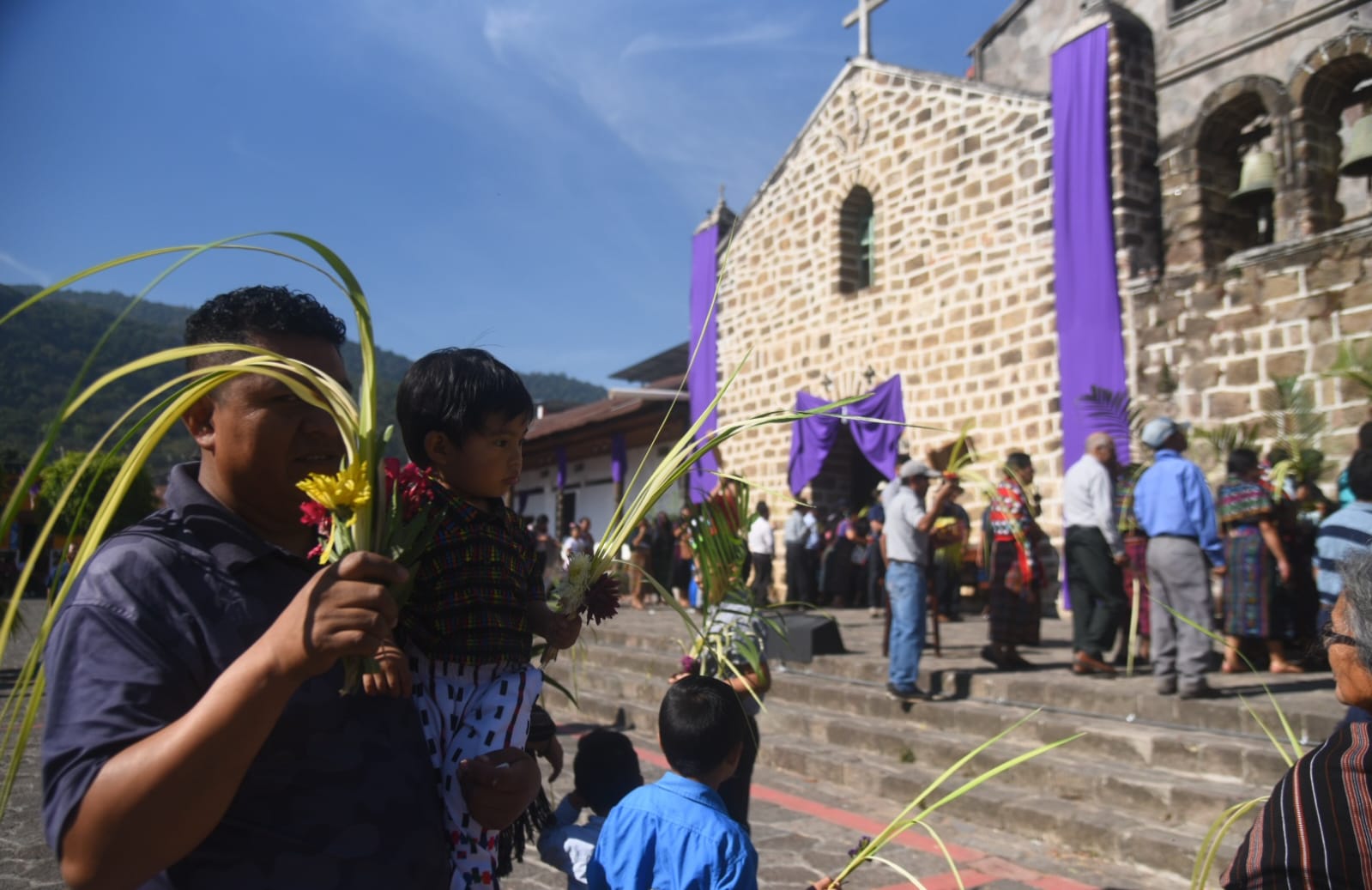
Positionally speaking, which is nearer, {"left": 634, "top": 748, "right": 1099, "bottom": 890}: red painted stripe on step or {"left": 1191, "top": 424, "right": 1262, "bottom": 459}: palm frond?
{"left": 634, "top": 748, "right": 1099, "bottom": 890}: red painted stripe on step

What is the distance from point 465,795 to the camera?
148 cm

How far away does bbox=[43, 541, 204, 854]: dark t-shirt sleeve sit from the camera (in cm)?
105

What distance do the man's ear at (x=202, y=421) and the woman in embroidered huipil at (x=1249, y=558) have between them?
22.4 ft

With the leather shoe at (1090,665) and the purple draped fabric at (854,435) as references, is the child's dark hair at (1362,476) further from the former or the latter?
the purple draped fabric at (854,435)

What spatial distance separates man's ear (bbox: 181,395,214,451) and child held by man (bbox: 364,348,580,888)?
344 millimetres

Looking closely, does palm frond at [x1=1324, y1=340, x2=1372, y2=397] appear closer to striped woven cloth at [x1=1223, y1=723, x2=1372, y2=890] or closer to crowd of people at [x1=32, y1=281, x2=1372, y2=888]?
striped woven cloth at [x1=1223, y1=723, x2=1372, y2=890]

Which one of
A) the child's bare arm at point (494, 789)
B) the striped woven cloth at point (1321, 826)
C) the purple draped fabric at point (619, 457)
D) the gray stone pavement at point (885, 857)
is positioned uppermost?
the purple draped fabric at point (619, 457)

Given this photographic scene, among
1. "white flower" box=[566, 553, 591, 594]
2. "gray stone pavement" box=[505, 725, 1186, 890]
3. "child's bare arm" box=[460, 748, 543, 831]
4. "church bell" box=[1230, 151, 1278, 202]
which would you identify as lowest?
"gray stone pavement" box=[505, 725, 1186, 890]

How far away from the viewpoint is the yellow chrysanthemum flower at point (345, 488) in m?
1.24

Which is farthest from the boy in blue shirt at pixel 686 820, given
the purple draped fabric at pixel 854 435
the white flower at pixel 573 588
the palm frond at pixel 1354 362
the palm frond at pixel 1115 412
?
the purple draped fabric at pixel 854 435

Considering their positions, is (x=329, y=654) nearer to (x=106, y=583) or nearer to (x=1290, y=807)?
(x=106, y=583)

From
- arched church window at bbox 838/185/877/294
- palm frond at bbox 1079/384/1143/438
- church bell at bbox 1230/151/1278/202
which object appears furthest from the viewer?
arched church window at bbox 838/185/877/294

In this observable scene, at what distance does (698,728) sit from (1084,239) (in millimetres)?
9527

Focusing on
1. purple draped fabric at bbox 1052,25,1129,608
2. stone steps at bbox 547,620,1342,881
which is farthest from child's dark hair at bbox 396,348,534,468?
purple draped fabric at bbox 1052,25,1129,608
